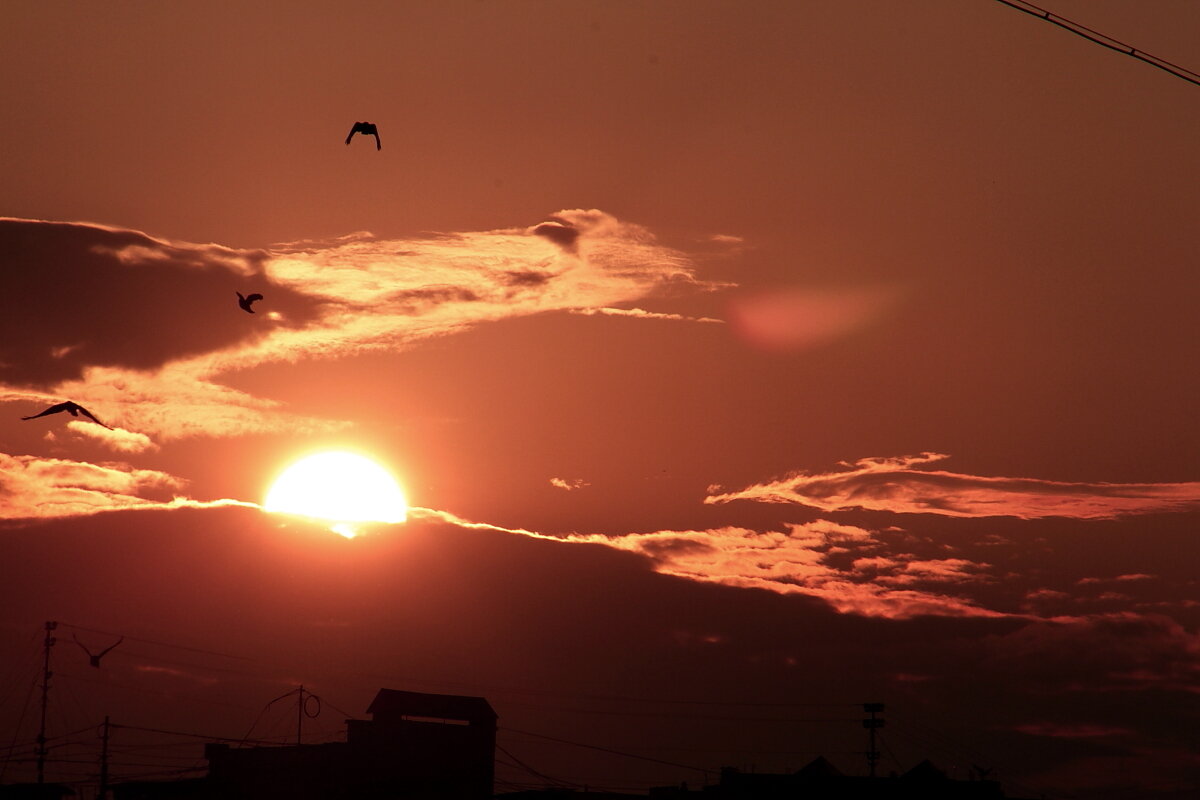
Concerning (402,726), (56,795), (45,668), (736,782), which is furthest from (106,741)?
(736,782)

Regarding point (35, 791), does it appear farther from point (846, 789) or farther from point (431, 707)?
point (846, 789)

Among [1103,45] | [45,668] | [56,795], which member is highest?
[1103,45]

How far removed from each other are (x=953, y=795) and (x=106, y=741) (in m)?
64.5

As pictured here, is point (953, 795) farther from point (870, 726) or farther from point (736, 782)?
point (870, 726)

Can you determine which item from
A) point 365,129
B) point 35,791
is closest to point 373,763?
point 35,791

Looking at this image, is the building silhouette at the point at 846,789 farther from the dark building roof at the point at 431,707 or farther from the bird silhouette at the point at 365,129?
the bird silhouette at the point at 365,129

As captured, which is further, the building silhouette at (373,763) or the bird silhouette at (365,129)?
the building silhouette at (373,763)

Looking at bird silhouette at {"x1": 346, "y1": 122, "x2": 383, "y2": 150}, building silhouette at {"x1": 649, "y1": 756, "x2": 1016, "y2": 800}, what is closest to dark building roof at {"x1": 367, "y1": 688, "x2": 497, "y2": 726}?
building silhouette at {"x1": 649, "y1": 756, "x2": 1016, "y2": 800}

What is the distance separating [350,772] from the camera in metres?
80.6

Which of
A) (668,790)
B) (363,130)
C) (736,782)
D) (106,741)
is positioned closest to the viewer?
(363,130)

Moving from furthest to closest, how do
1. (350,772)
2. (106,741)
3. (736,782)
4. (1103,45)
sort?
(106,741), (736,782), (350,772), (1103,45)

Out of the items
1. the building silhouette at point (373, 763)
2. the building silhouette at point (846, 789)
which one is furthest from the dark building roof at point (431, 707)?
the building silhouette at point (846, 789)

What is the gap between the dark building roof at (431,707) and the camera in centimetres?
8806

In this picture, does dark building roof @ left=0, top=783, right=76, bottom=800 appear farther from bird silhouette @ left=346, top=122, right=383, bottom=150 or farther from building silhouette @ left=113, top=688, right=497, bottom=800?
bird silhouette @ left=346, top=122, right=383, bottom=150
